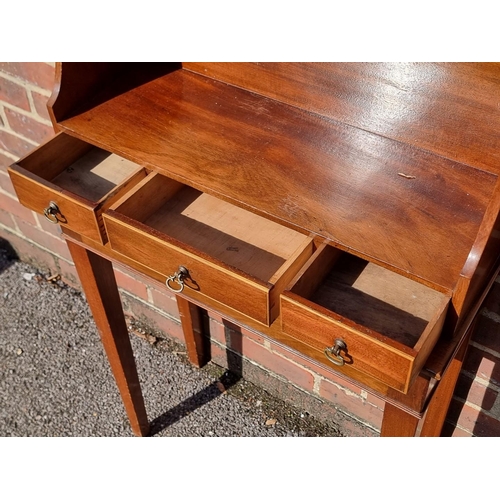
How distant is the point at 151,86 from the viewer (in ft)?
4.58

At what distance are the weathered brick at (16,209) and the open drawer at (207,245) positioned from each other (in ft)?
4.31

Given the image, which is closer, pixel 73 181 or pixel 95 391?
pixel 73 181

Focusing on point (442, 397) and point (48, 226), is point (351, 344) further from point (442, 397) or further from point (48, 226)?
point (48, 226)

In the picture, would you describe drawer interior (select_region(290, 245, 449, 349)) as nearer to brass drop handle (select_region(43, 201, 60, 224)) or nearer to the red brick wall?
the red brick wall

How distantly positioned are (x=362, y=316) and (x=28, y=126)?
4.71 feet

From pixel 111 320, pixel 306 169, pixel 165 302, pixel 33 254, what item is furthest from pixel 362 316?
pixel 33 254

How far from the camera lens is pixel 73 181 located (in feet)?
4.42

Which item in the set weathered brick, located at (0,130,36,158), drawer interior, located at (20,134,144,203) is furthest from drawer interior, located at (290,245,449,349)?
weathered brick, located at (0,130,36,158)

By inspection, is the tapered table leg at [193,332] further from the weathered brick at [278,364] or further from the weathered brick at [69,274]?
the weathered brick at [69,274]

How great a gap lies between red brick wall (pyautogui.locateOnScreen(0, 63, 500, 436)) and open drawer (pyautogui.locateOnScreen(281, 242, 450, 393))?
370 mm

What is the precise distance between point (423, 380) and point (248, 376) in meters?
1.23

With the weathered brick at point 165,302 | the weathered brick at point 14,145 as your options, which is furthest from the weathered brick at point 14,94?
the weathered brick at point 165,302

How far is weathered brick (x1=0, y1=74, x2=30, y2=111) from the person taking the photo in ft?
6.47

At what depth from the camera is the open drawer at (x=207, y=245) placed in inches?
41.4
